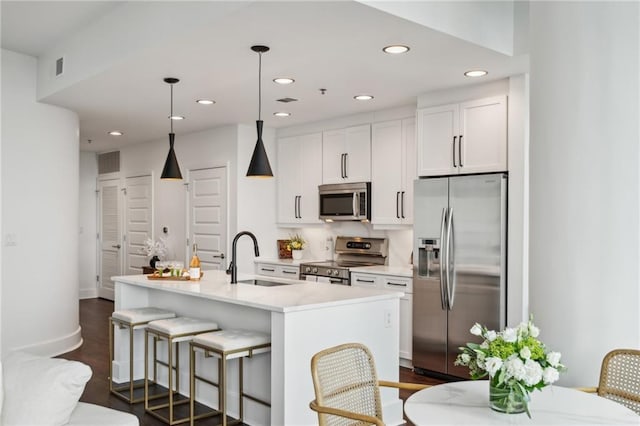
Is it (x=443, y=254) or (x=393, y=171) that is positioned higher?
(x=393, y=171)

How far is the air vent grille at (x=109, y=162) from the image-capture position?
29.7ft

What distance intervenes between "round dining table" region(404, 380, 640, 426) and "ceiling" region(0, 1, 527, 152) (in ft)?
6.57

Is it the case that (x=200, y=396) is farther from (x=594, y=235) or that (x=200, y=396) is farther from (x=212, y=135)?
(x=212, y=135)

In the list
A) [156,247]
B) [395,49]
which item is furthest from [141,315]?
[156,247]

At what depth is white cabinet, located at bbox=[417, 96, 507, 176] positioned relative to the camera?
461 centimetres

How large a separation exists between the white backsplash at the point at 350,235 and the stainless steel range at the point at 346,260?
0.25 ft

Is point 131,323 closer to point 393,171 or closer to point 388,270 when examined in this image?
point 388,270

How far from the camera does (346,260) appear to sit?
21.4 ft

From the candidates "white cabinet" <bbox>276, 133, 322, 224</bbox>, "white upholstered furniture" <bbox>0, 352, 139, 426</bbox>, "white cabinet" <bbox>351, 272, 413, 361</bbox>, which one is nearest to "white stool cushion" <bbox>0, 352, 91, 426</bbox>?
"white upholstered furniture" <bbox>0, 352, 139, 426</bbox>

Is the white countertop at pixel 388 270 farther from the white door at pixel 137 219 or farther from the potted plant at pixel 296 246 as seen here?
the white door at pixel 137 219

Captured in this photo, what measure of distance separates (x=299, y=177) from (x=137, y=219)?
3.16 m

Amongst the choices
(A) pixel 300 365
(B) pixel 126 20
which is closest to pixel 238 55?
(B) pixel 126 20

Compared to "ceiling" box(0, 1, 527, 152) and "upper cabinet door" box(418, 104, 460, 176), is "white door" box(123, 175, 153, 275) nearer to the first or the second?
"ceiling" box(0, 1, 527, 152)

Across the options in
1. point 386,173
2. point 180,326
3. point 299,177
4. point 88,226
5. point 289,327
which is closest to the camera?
point 289,327
